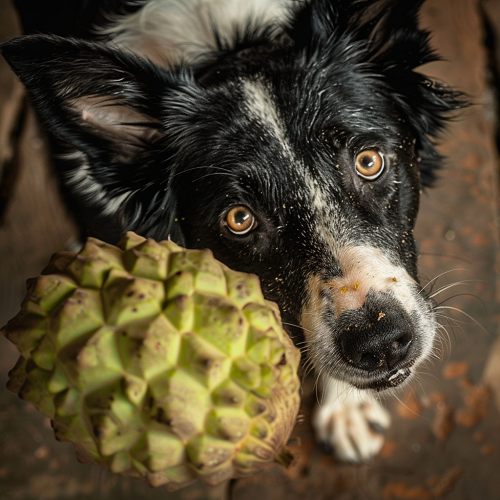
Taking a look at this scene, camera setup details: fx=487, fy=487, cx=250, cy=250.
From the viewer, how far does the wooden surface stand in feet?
4.66

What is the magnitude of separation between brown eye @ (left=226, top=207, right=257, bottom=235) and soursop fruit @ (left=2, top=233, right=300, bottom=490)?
0.28m

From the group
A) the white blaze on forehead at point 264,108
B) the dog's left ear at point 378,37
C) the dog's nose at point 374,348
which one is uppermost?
the dog's left ear at point 378,37

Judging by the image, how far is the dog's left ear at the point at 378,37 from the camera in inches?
35.3

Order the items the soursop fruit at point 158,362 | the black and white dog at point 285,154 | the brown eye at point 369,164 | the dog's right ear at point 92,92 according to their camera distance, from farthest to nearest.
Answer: the brown eye at point 369,164 → the black and white dog at point 285,154 → the dog's right ear at point 92,92 → the soursop fruit at point 158,362

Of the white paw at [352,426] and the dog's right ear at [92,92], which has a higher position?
the dog's right ear at [92,92]

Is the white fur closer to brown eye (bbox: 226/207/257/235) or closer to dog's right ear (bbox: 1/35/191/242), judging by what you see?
dog's right ear (bbox: 1/35/191/242)

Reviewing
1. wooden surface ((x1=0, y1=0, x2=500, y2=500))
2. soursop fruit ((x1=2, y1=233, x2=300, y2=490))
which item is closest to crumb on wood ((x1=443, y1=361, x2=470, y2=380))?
wooden surface ((x1=0, y1=0, x2=500, y2=500))

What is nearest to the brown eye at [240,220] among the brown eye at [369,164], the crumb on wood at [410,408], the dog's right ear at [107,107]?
the dog's right ear at [107,107]

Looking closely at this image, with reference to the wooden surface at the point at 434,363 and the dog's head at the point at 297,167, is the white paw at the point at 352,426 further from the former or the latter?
the dog's head at the point at 297,167

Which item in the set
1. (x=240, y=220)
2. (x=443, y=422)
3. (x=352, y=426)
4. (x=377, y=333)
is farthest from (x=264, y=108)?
(x=443, y=422)

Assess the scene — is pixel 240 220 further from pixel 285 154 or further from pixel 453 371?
pixel 453 371

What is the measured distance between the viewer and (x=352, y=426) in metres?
1.45

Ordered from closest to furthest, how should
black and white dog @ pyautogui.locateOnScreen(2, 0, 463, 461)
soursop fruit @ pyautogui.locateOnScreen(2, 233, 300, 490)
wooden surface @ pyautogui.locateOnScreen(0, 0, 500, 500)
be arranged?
soursop fruit @ pyautogui.locateOnScreen(2, 233, 300, 490) < black and white dog @ pyautogui.locateOnScreen(2, 0, 463, 461) < wooden surface @ pyautogui.locateOnScreen(0, 0, 500, 500)

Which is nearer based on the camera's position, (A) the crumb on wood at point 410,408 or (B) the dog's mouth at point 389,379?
(B) the dog's mouth at point 389,379
